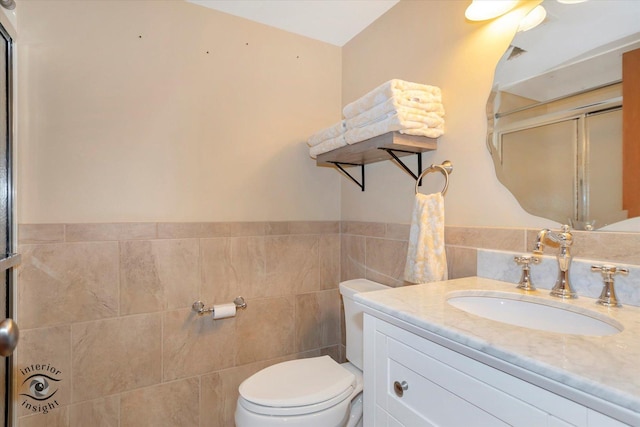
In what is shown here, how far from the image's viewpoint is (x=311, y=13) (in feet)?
5.80

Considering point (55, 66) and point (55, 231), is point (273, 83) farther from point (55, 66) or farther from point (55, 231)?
point (55, 231)

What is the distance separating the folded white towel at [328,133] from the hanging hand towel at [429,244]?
0.53m

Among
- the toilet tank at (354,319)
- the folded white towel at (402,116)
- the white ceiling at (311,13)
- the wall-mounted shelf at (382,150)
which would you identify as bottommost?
the toilet tank at (354,319)

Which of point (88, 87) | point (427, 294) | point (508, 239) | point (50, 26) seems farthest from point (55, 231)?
point (508, 239)

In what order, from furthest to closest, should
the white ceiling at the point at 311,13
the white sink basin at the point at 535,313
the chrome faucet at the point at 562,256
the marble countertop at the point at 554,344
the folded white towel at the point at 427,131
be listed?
the white ceiling at the point at 311,13
the folded white towel at the point at 427,131
the chrome faucet at the point at 562,256
the white sink basin at the point at 535,313
the marble countertop at the point at 554,344

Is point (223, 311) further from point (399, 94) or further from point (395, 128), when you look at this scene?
point (399, 94)

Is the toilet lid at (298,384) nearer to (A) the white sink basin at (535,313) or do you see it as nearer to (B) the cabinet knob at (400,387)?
(B) the cabinet knob at (400,387)

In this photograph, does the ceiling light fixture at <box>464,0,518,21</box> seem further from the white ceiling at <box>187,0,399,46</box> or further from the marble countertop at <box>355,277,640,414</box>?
the marble countertop at <box>355,277,640,414</box>

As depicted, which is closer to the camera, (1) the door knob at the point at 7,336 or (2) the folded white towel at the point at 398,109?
(1) the door knob at the point at 7,336

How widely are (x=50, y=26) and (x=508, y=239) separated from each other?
207 centimetres

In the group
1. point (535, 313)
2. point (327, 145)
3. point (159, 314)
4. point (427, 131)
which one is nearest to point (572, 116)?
point (427, 131)

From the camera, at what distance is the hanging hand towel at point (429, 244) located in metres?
1.28

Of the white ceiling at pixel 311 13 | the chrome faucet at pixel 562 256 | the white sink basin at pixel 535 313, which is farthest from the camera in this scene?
the white ceiling at pixel 311 13

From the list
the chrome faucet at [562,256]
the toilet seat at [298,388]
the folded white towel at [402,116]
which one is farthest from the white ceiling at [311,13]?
the toilet seat at [298,388]
